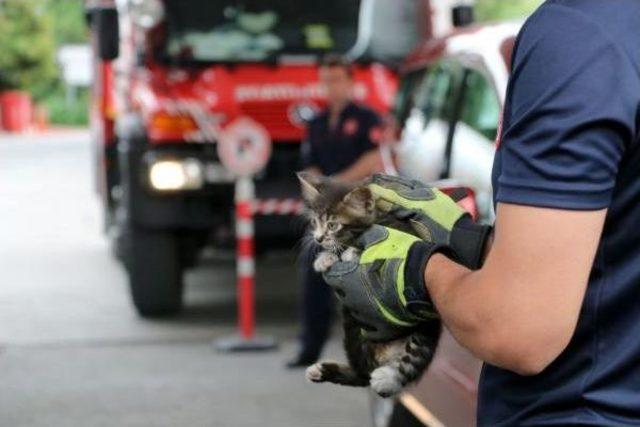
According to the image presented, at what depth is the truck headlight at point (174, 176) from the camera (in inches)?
396

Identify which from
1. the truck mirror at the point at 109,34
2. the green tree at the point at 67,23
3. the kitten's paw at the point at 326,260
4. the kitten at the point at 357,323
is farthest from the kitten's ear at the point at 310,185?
the green tree at the point at 67,23

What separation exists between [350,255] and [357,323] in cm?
20

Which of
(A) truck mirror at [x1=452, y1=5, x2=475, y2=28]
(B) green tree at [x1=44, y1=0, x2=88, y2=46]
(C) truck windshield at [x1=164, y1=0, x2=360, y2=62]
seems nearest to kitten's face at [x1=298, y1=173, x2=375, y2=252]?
(A) truck mirror at [x1=452, y1=5, x2=475, y2=28]

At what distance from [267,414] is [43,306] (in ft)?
15.3

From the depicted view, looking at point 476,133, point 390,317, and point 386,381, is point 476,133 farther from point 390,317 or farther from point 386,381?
point 390,317

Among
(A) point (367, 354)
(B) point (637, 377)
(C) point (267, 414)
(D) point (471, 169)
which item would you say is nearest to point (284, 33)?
(C) point (267, 414)

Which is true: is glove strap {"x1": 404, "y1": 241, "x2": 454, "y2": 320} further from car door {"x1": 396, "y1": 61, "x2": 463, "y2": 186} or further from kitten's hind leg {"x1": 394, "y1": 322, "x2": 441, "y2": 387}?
car door {"x1": 396, "y1": 61, "x2": 463, "y2": 186}

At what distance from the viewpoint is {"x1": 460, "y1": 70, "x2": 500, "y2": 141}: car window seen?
19.4 feet

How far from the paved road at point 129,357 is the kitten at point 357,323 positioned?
460cm

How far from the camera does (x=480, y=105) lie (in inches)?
243

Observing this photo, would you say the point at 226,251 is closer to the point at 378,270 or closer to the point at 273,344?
the point at 273,344

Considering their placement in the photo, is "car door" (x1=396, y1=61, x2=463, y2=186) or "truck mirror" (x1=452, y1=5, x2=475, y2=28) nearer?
"car door" (x1=396, y1=61, x2=463, y2=186)

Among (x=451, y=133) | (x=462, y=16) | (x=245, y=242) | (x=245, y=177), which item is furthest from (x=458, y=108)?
(x=245, y=242)

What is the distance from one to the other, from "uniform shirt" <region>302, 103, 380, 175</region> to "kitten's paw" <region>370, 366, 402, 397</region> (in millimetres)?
6549
